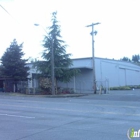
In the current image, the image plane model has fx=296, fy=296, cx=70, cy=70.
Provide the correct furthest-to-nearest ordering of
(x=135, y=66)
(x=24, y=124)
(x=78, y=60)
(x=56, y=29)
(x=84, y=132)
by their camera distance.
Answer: (x=135, y=66), (x=78, y=60), (x=56, y=29), (x=24, y=124), (x=84, y=132)

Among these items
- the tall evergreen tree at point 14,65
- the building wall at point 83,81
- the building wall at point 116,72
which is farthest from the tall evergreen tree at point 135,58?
the tall evergreen tree at point 14,65

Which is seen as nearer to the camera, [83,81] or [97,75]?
[97,75]

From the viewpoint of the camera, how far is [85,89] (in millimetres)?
50031

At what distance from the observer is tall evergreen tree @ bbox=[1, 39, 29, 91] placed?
156 feet

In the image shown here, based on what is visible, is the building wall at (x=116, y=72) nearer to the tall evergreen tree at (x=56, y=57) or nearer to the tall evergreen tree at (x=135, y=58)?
the tall evergreen tree at (x=56, y=57)

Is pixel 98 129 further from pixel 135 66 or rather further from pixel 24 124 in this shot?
pixel 135 66

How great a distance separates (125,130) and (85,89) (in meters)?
39.5

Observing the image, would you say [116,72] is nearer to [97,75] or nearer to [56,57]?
[97,75]

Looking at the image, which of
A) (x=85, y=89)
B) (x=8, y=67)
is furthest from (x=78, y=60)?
(x=8, y=67)

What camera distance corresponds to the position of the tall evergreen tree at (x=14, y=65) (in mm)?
47528

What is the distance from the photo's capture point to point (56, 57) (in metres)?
42.8

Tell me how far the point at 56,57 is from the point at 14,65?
833 cm

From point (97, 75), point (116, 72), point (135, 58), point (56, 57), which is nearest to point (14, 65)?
point (56, 57)

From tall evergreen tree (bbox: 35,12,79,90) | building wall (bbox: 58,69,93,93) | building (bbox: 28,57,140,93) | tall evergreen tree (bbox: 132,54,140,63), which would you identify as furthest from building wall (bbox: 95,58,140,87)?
tall evergreen tree (bbox: 132,54,140,63)
